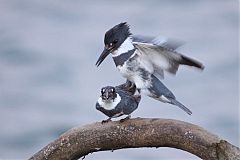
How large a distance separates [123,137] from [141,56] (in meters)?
0.29

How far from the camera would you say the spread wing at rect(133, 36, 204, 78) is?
1258mm

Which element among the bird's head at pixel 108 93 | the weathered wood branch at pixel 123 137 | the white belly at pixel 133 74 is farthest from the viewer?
the white belly at pixel 133 74

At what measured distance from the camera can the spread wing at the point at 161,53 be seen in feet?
4.13

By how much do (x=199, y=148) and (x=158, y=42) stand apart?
1.21 ft

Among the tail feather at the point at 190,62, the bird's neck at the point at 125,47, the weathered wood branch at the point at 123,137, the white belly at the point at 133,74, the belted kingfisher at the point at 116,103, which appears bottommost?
the weathered wood branch at the point at 123,137

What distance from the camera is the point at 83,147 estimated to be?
106 cm

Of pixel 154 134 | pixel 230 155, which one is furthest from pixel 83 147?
pixel 230 155

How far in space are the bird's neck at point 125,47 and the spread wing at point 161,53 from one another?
0.01 m

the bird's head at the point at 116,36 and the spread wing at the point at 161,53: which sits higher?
the bird's head at the point at 116,36

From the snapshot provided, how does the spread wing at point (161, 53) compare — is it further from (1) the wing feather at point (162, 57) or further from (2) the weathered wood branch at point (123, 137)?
(2) the weathered wood branch at point (123, 137)

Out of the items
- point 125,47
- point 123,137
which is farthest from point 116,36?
point 123,137

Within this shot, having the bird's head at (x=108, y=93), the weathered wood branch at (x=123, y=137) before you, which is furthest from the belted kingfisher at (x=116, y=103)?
the weathered wood branch at (x=123, y=137)

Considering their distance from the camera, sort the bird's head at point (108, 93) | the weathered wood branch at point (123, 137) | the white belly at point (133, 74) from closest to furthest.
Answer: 1. the weathered wood branch at point (123, 137)
2. the bird's head at point (108, 93)
3. the white belly at point (133, 74)

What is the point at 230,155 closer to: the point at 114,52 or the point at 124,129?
the point at 124,129
